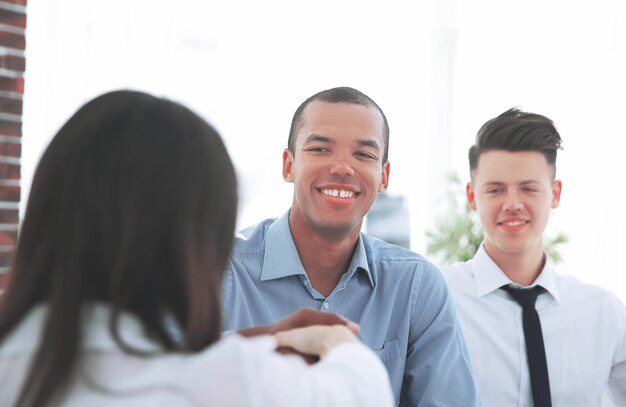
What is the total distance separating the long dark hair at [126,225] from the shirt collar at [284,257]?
110 centimetres

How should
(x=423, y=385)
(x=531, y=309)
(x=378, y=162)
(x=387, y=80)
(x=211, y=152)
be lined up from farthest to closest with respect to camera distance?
(x=387, y=80), (x=531, y=309), (x=378, y=162), (x=423, y=385), (x=211, y=152)

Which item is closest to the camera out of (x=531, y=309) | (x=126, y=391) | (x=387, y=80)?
(x=126, y=391)

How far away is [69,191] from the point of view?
91cm

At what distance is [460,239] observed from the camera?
14.7 ft

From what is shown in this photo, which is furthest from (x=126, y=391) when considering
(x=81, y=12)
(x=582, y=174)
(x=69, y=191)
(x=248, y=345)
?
(x=582, y=174)

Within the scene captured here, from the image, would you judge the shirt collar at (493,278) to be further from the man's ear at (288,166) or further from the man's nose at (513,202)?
the man's ear at (288,166)

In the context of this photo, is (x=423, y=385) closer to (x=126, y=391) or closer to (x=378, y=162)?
(x=378, y=162)

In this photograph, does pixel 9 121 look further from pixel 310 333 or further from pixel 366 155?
pixel 310 333

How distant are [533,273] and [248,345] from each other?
6.31 feet

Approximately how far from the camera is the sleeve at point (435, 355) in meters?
1.94

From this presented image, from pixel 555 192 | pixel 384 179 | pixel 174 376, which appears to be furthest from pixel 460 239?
pixel 174 376

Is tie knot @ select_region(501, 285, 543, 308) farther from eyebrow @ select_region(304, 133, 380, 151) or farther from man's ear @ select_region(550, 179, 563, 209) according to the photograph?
eyebrow @ select_region(304, 133, 380, 151)

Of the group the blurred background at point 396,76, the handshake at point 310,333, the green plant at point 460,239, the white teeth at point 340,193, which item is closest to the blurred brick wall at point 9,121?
the white teeth at point 340,193

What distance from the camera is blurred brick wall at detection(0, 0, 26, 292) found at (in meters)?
2.31
